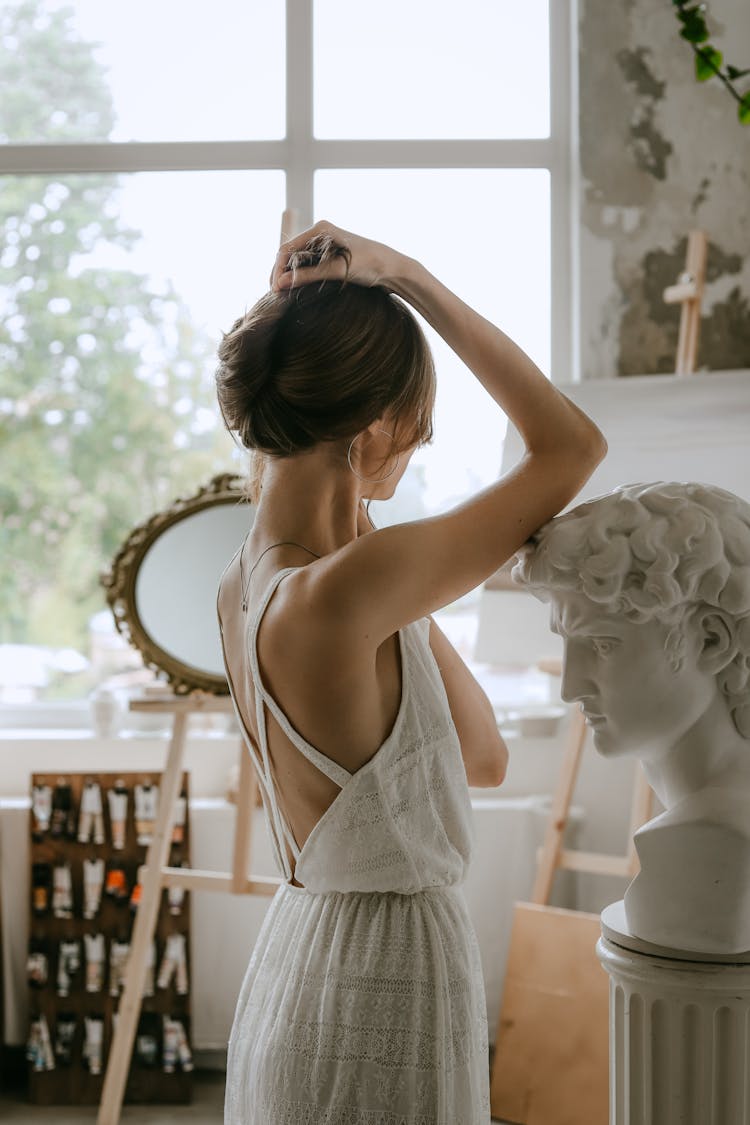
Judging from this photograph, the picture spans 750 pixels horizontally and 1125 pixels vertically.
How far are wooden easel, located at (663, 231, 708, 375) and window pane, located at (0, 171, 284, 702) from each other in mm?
1391

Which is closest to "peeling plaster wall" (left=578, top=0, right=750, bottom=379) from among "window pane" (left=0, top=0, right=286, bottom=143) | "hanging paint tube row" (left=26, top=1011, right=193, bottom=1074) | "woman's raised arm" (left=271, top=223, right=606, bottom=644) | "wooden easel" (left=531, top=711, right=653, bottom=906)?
"window pane" (left=0, top=0, right=286, bottom=143)

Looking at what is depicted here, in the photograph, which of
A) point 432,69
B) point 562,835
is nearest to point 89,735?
point 562,835

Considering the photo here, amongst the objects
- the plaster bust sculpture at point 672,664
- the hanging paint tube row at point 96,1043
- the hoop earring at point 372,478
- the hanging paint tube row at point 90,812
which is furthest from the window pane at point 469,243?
Result: the plaster bust sculpture at point 672,664

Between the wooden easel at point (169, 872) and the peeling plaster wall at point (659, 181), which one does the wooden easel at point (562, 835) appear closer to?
the wooden easel at point (169, 872)

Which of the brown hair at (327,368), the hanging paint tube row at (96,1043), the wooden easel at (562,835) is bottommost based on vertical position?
the hanging paint tube row at (96,1043)

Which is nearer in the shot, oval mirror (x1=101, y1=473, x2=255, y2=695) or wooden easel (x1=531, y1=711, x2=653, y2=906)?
oval mirror (x1=101, y1=473, x2=255, y2=695)

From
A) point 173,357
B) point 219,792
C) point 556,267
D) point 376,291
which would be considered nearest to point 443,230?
point 556,267

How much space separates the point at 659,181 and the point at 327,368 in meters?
2.66

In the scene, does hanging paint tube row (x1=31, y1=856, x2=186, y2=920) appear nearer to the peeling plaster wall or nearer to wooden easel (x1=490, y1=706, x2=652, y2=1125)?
wooden easel (x1=490, y1=706, x2=652, y2=1125)

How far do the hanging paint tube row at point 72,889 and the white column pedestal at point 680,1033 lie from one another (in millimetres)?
2289

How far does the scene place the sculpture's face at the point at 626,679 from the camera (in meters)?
1.15

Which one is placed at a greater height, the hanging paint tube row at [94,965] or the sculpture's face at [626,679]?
the sculpture's face at [626,679]

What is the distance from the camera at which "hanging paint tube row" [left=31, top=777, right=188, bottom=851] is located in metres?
3.30

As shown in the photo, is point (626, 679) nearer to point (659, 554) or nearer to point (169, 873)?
point (659, 554)
